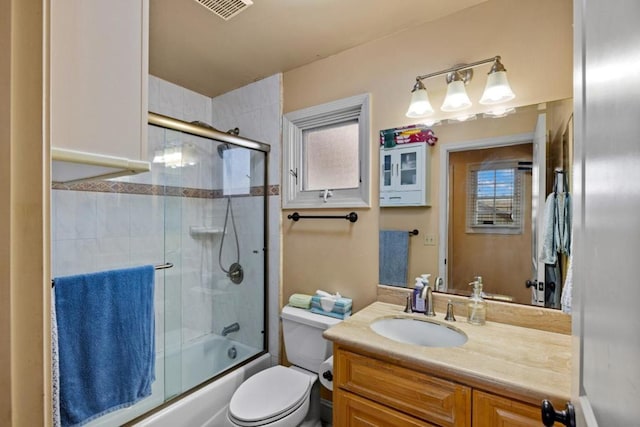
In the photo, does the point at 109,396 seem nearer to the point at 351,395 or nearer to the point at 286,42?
the point at 351,395

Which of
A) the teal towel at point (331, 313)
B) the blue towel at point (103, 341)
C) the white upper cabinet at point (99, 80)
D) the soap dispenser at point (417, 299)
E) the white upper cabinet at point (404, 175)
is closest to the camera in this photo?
the white upper cabinet at point (99, 80)

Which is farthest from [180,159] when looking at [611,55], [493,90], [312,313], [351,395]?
[611,55]

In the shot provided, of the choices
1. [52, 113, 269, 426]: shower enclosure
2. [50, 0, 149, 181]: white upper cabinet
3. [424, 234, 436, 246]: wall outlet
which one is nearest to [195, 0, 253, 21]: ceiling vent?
[52, 113, 269, 426]: shower enclosure

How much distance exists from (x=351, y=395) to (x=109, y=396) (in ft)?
3.59

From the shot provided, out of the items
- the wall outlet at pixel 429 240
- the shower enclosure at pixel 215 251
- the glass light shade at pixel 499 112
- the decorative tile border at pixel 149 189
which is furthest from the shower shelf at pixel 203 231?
the glass light shade at pixel 499 112

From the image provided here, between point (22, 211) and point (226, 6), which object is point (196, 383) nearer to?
point (22, 211)

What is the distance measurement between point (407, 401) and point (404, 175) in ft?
3.60

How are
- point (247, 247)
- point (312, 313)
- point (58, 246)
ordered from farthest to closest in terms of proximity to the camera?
point (247, 247), point (312, 313), point (58, 246)

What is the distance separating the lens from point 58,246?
1.73 metres

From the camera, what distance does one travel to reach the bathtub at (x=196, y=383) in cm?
156

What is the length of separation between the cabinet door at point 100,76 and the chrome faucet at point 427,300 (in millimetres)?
1377

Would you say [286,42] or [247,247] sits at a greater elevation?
[286,42]

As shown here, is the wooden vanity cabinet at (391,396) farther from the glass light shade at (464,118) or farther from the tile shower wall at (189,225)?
the glass light shade at (464,118)

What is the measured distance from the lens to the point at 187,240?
215cm
